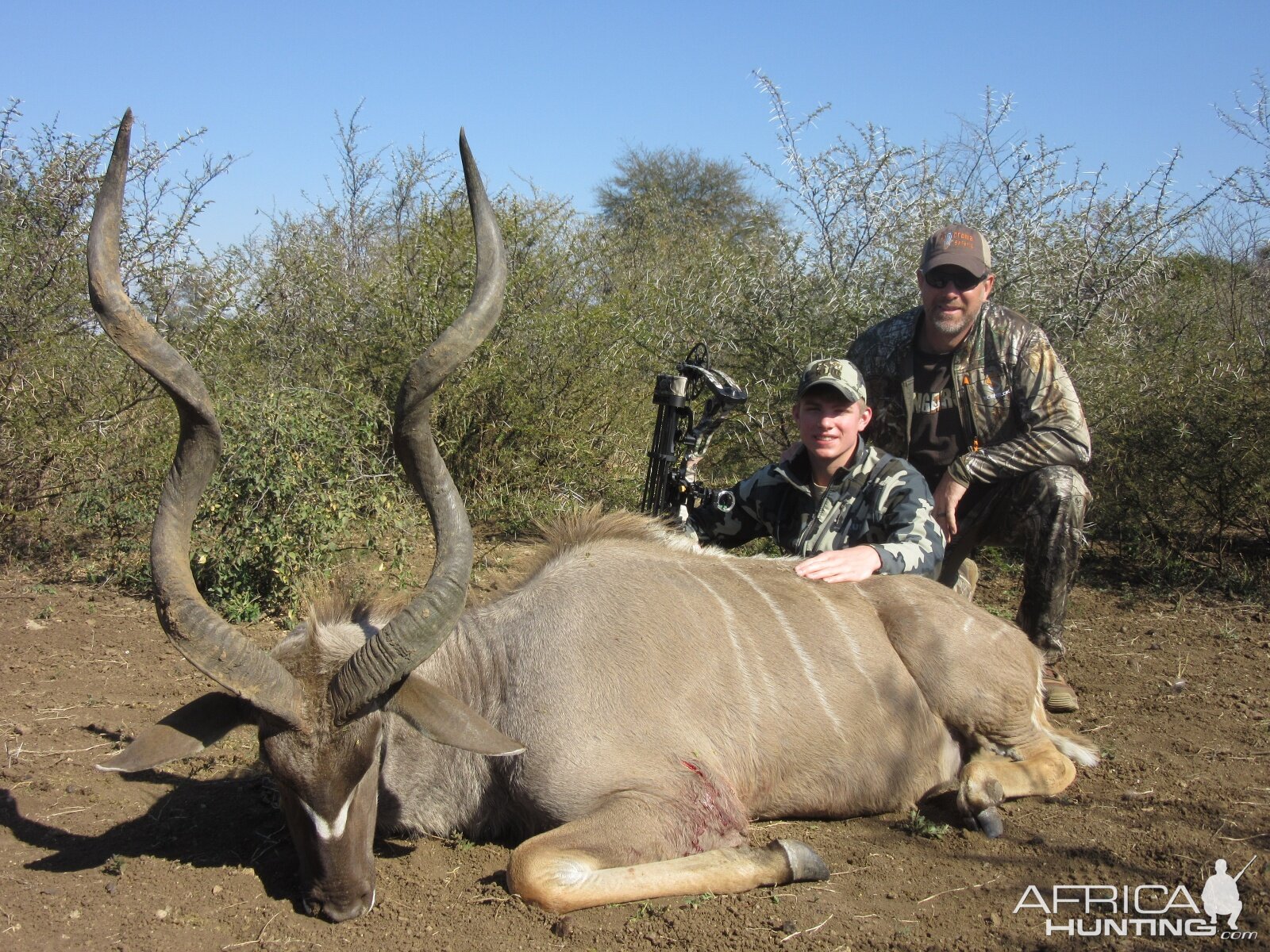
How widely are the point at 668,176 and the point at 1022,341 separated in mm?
17087

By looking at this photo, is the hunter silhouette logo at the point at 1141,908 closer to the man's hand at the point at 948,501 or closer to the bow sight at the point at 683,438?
the man's hand at the point at 948,501

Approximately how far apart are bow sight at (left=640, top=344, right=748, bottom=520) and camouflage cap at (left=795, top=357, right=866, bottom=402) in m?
0.50

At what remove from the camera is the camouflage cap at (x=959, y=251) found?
478 cm

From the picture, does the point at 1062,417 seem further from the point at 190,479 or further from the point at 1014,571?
the point at 190,479

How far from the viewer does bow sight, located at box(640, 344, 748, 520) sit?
4621mm

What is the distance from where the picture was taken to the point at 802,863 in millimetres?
3098

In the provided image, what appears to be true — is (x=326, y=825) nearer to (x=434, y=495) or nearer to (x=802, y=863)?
(x=434, y=495)

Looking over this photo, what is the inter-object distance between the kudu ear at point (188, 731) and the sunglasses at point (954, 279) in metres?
3.48

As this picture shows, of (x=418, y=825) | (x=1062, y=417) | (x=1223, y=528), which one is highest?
(x=1062, y=417)

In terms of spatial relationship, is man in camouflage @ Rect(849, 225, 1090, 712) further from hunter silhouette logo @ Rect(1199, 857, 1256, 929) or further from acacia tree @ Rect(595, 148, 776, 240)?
acacia tree @ Rect(595, 148, 776, 240)

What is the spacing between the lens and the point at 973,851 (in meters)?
3.30

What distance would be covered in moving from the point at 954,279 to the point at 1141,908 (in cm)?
285

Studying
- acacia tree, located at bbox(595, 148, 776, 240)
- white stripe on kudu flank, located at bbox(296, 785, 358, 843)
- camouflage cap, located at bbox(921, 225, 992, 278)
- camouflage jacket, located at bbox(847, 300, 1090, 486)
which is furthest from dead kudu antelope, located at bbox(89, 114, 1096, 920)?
acacia tree, located at bbox(595, 148, 776, 240)

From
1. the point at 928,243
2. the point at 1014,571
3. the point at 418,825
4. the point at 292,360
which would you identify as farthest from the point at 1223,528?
the point at 292,360
